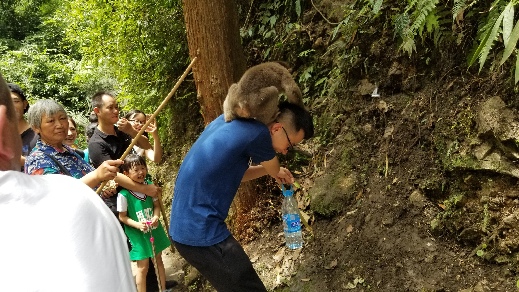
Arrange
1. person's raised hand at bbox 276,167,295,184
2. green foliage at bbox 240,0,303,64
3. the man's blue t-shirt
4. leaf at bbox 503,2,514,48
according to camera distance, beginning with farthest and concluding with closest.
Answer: green foliage at bbox 240,0,303,64, person's raised hand at bbox 276,167,295,184, the man's blue t-shirt, leaf at bbox 503,2,514,48

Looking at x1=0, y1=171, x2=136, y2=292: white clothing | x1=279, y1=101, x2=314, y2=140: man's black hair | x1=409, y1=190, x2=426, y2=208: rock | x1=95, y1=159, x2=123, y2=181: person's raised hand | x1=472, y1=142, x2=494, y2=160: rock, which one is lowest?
x1=409, y1=190, x2=426, y2=208: rock

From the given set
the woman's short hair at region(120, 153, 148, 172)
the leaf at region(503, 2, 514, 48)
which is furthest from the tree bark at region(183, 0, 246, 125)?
the leaf at region(503, 2, 514, 48)

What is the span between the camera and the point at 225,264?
251 centimetres

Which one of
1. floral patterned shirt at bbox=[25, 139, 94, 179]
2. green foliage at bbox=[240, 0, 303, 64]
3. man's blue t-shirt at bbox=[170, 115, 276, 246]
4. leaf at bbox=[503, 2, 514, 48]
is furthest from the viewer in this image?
green foliage at bbox=[240, 0, 303, 64]

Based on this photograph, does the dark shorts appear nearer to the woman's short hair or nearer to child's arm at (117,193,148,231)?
child's arm at (117,193,148,231)

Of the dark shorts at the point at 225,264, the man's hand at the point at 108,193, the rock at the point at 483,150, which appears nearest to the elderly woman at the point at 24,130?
the man's hand at the point at 108,193

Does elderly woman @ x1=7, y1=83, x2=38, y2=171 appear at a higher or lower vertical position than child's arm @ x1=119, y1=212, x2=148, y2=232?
higher

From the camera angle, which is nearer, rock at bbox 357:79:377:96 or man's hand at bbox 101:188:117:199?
man's hand at bbox 101:188:117:199

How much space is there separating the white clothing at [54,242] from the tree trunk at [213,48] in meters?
3.43

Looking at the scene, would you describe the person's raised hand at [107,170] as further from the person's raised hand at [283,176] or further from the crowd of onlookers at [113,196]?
the person's raised hand at [283,176]

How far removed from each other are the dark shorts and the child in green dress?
1.59 metres

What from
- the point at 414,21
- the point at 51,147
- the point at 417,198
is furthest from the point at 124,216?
the point at 414,21

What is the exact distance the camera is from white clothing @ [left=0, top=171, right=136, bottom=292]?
710mm

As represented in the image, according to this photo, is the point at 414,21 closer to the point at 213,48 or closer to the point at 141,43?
the point at 213,48
